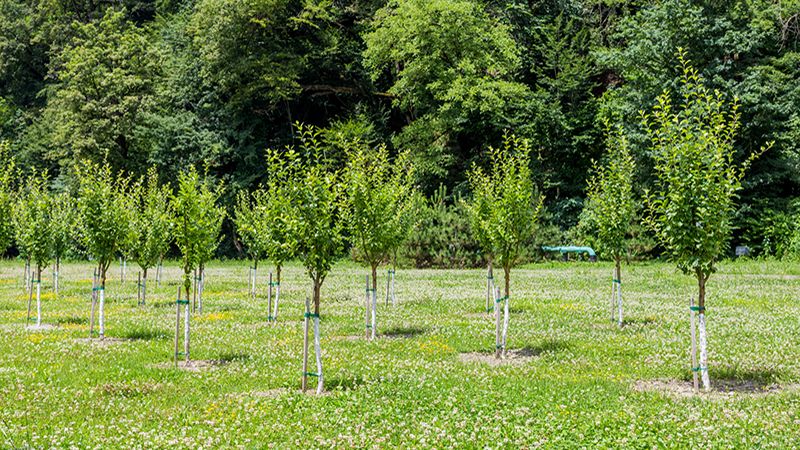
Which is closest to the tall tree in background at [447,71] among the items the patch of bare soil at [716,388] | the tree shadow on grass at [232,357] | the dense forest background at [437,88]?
the dense forest background at [437,88]

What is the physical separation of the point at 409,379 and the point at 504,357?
4183mm

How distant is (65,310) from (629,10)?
5850cm

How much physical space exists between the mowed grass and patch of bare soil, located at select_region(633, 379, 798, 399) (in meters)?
0.20

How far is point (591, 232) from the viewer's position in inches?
1043

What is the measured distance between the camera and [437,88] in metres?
61.3

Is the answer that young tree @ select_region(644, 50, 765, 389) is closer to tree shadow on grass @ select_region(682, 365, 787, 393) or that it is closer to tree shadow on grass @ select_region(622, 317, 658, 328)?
tree shadow on grass @ select_region(682, 365, 787, 393)

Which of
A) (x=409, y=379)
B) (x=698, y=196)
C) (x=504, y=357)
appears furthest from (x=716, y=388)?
(x=409, y=379)

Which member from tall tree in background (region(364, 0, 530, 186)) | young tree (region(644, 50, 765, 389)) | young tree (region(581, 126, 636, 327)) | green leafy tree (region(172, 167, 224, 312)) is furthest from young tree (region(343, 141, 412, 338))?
tall tree in background (region(364, 0, 530, 186))

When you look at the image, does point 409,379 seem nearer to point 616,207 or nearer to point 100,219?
point 616,207

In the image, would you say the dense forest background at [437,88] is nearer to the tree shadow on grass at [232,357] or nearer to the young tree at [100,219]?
the young tree at [100,219]

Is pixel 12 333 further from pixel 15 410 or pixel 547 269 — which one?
pixel 547 269

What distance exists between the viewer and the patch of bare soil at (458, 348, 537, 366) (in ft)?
60.6

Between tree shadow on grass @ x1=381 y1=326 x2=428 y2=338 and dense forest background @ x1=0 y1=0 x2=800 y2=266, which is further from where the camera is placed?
dense forest background @ x1=0 y1=0 x2=800 y2=266

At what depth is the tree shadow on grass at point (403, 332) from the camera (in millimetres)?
22938
